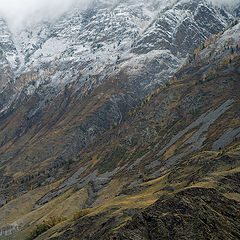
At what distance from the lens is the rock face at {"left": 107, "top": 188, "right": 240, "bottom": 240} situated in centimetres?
4022

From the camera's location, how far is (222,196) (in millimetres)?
48750

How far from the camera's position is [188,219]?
42.6 m

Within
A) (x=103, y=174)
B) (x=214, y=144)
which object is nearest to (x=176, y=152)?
(x=214, y=144)

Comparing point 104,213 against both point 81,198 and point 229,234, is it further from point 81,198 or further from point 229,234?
point 81,198

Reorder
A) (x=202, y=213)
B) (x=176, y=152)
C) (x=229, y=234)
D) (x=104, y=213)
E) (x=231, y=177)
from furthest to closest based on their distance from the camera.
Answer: (x=176, y=152), (x=104, y=213), (x=231, y=177), (x=202, y=213), (x=229, y=234)

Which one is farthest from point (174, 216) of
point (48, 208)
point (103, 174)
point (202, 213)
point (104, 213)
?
point (103, 174)

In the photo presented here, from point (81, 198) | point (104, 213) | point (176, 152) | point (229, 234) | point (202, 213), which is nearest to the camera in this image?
point (229, 234)

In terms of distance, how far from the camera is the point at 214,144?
509 ft

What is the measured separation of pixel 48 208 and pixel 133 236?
126 metres

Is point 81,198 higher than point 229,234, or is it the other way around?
point 229,234

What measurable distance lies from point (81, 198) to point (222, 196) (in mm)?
114853

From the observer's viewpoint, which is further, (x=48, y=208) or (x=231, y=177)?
(x=48, y=208)

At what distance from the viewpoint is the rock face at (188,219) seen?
40219mm

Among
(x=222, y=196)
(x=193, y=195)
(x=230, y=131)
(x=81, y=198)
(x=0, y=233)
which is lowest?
(x=230, y=131)
